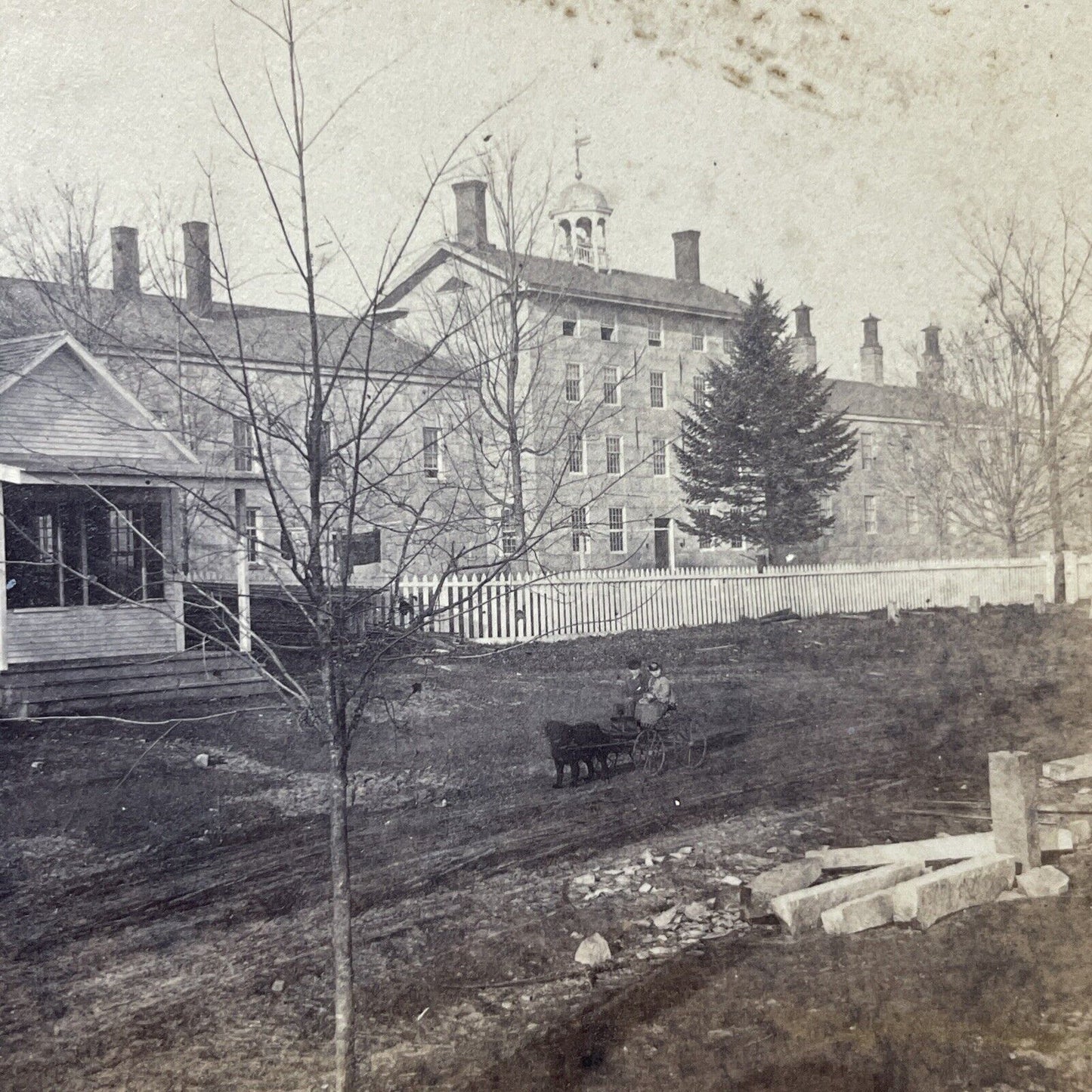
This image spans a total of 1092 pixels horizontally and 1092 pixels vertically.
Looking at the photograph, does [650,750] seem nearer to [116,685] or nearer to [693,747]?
[693,747]

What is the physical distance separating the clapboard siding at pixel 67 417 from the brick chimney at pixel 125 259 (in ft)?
34.8

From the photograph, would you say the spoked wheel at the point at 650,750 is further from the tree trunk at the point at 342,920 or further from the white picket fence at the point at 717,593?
the tree trunk at the point at 342,920

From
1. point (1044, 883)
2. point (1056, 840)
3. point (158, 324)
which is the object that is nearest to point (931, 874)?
point (1044, 883)

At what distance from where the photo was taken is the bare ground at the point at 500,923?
4.97 meters

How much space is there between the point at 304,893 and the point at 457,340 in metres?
20.6

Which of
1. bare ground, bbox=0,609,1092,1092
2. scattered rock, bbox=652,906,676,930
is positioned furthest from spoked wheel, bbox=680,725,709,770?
scattered rock, bbox=652,906,676,930

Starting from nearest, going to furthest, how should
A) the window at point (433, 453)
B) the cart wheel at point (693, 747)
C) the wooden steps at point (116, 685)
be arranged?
the window at point (433, 453)
the cart wheel at point (693, 747)
the wooden steps at point (116, 685)

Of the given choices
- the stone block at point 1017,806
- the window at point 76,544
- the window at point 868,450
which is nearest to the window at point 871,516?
the window at point 868,450

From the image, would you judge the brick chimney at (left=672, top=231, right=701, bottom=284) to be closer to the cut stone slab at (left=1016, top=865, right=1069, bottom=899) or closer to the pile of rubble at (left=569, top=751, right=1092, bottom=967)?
the pile of rubble at (left=569, top=751, right=1092, bottom=967)

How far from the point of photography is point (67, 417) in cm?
1631

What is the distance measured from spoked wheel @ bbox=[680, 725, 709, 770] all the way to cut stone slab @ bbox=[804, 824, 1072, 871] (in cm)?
347

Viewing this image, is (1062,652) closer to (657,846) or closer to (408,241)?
(657,846)

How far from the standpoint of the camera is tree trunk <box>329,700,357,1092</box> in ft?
14.4

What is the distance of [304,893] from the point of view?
7.23m
